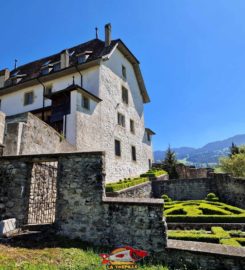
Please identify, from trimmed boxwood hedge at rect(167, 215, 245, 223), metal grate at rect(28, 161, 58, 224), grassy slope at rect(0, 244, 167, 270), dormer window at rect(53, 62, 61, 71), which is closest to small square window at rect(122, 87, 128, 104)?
dormer window at rect(53, 62, 61, 71)

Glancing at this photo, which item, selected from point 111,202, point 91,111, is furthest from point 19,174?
point 91,111

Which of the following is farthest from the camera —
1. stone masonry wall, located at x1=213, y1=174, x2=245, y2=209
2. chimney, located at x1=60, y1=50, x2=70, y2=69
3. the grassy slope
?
chimney, located at x1=60, y1=50, x2=70, y2=69

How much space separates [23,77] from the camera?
77.0 feet

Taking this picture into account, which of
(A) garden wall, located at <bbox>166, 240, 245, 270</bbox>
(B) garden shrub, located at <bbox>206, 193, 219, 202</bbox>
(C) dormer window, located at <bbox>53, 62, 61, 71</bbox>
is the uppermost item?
(C) dormer window, located at <bbox>53, 62, 61, 71</bbox>

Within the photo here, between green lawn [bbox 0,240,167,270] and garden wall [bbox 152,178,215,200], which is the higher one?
garden wall [bbox 152,178,215,200]

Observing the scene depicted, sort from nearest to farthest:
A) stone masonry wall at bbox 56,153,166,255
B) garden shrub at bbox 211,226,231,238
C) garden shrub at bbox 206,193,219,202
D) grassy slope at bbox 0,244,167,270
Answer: grassy slope at bbox 0,244,167,270 → stone masonry wall at bbox 56,153,166,255 → garden shrub at bbox 211,226,231,238 → garden shrub at bbox 206,193,219,202

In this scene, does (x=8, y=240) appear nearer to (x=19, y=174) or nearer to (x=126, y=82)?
(x=19, y=174)

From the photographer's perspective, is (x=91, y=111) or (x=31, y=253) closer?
(x=31, y=253)

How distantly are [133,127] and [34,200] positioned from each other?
699 inches

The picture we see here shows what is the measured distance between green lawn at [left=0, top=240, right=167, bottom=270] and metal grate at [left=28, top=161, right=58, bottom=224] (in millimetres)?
1675

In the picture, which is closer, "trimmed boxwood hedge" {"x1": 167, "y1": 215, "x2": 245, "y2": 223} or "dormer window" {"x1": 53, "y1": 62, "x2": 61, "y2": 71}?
"trimmed boxwood hedge" {"x1": 167, "y1": 215, "x2": 245, "y2": 223}

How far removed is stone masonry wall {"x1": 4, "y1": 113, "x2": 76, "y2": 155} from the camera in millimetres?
9117

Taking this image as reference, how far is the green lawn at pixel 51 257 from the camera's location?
492 cm

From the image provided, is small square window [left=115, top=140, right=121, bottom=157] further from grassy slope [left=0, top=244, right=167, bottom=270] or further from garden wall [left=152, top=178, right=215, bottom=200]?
grassy slope [left=0, top=244, right=167, bottom=270]
